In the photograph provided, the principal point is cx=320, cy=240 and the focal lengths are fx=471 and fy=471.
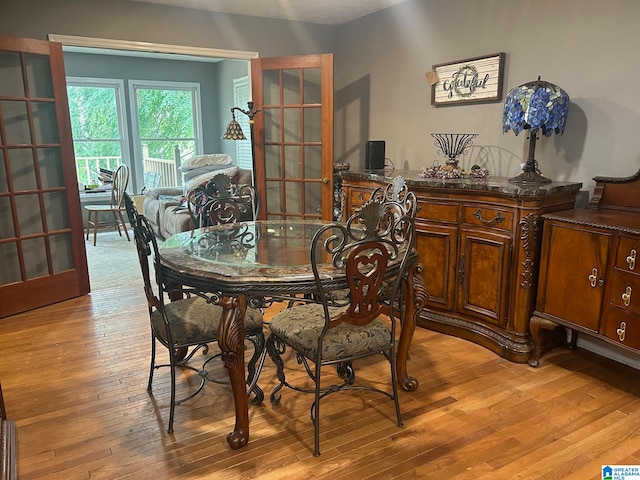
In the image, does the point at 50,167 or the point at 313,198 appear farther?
the point at 313,198

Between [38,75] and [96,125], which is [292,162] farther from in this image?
[96,125]

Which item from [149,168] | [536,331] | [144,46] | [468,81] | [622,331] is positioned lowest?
[536,331]

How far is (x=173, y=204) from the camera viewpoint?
5.51m

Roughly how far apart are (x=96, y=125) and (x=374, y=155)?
191 inches

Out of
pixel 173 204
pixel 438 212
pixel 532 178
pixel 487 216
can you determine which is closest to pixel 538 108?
pixel 532 178

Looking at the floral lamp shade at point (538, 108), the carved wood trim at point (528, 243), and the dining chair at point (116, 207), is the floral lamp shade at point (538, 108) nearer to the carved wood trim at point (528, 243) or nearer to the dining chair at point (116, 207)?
the carved wood trim at point (528, 243)

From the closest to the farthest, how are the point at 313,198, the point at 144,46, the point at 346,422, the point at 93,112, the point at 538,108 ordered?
the point at 346,422 → the point at 538,108 → the point at 144,46 → the point at 313,198 → the point at 93,112

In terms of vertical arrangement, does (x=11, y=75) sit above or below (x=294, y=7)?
below

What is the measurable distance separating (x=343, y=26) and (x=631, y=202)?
3194 millimetres

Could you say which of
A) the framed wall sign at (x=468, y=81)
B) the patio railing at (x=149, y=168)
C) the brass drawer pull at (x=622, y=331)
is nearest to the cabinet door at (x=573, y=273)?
the brass drawer pull at (x=622, y=331)

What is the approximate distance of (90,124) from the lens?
22.4 feet

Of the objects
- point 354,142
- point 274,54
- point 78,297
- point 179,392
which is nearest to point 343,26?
point 274,54

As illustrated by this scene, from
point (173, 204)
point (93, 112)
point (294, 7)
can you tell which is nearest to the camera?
point (294, 7)

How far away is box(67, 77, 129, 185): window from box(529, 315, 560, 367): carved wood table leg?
20.6 feet
